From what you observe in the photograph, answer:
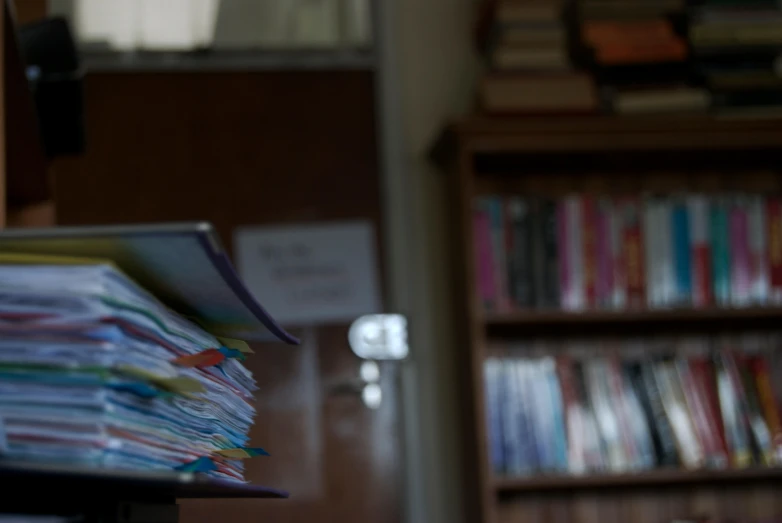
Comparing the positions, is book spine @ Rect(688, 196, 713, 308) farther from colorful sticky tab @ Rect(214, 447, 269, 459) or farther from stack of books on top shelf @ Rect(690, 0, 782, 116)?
colorful sticky tab @ Rect(214, 447, 269, 459)

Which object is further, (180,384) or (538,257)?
(538,257)

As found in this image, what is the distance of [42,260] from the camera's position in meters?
0.44

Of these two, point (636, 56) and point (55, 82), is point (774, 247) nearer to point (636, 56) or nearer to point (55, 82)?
point (636, 56)

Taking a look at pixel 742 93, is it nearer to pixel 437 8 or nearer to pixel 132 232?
pixel 437 8

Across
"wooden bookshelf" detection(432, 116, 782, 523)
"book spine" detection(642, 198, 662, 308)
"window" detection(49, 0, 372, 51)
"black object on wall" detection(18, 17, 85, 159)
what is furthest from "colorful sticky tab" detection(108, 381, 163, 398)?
"window" detection(49, 0, 372, 51)

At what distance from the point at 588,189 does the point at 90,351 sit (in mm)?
2200

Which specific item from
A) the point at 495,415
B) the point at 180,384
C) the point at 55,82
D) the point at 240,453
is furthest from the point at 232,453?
the point at 495,415

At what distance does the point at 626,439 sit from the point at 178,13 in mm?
1560

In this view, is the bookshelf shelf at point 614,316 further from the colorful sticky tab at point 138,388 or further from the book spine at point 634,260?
the colorful sticky tab at point 138,388

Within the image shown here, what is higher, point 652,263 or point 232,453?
point 652,263

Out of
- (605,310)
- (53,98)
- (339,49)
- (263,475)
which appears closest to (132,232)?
(53,98)

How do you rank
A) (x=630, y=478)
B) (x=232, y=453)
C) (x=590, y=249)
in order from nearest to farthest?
(x=232, y=453), (x=630, y=478), (x=590, y=249)

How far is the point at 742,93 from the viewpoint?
7.85 ft

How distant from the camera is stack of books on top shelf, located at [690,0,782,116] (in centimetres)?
238
